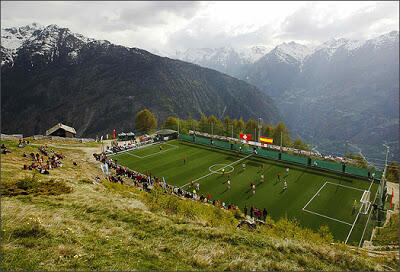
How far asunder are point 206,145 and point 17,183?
148 feet

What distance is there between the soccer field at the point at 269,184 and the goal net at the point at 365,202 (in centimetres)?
76

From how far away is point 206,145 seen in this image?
61.2 metres

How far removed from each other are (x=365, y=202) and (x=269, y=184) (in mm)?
12562

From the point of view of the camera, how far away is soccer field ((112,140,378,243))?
93.7 feet

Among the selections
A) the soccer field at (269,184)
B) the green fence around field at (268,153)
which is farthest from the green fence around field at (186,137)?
the green fence around field at (268,153)

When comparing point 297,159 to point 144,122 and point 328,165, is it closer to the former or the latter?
point 328,165

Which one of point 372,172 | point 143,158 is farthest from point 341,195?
point 143,158

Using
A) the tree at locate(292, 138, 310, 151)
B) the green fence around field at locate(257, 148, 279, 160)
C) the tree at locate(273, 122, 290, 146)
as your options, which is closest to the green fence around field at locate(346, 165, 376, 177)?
the tree at locate(292, 138, 310, 151)

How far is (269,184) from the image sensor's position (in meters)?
37.7

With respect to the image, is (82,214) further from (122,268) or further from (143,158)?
(143,158)

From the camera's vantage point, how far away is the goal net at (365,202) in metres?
29.6

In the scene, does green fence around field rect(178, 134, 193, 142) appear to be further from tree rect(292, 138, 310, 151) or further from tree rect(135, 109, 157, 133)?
tree rect(292, 138, 310, 151)

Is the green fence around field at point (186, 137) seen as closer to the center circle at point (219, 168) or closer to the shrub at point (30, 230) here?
the center circle at point (219, 168)

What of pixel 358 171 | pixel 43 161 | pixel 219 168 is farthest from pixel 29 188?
pixel 358 171
